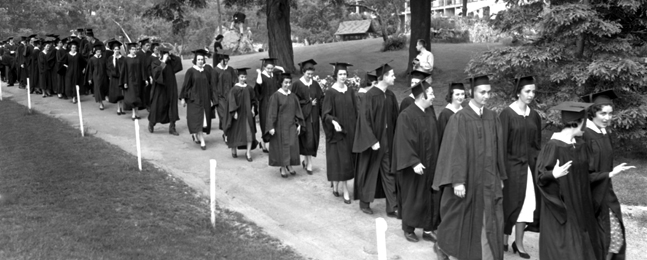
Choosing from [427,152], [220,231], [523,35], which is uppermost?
[523,35]

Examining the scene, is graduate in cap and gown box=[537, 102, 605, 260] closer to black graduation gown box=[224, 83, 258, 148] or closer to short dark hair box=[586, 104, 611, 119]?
short dark hair box=[586, 104, 611, 119]

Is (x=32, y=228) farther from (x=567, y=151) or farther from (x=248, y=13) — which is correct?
(x=248, y=13)

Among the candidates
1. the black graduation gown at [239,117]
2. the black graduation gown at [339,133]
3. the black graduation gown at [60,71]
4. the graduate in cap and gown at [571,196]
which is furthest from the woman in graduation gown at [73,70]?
the graduate in cap and gown at [571,196]

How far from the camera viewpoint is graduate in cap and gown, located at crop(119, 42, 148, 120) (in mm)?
15945

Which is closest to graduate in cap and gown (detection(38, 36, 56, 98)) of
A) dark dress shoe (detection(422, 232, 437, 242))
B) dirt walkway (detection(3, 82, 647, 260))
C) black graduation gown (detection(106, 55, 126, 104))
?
black graduation gown (detection(106, 55, 126, 104))

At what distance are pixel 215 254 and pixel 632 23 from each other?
9.04 m

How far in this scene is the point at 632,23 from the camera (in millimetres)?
11906

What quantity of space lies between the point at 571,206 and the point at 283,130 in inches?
220

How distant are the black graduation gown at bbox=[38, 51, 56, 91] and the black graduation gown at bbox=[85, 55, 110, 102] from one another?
3.13m

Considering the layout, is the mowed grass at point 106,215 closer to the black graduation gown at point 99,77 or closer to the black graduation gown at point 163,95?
the black graduation gown at point 163,95

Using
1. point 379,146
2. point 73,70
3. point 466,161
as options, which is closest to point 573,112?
point 466,161

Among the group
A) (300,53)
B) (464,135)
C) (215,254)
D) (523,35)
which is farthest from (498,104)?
(300,53)

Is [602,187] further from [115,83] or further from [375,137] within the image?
[115,83]

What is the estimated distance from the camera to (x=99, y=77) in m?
17.9
